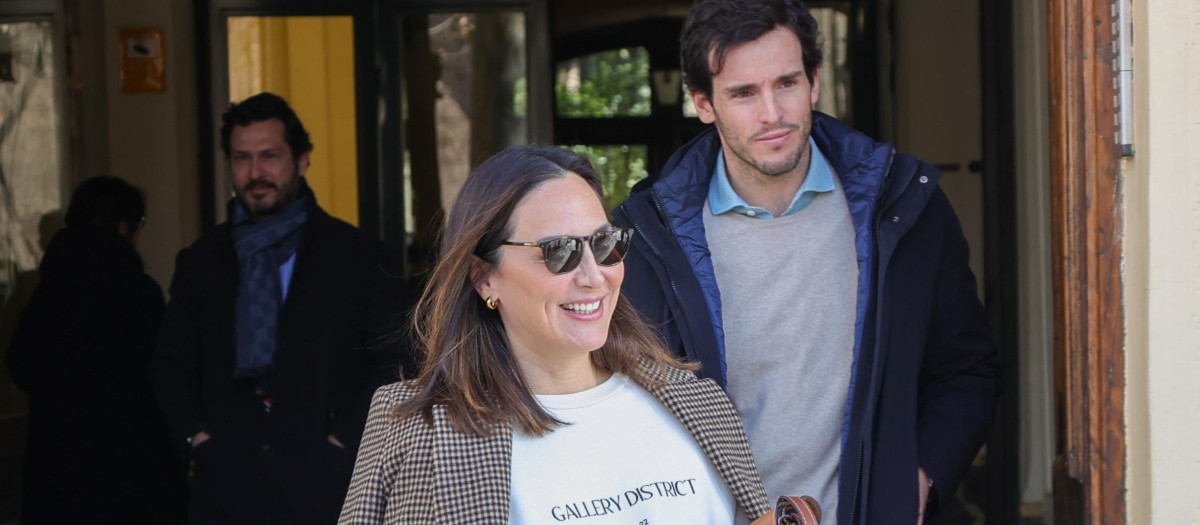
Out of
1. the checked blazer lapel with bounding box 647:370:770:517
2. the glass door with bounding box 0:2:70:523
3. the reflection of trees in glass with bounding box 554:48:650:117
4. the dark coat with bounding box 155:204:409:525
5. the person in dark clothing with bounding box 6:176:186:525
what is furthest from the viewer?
the reflection of trees in glass with bounding box 554:48:650:117

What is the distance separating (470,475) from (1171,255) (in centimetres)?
145

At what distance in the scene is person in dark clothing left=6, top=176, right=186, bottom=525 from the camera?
5.21 m

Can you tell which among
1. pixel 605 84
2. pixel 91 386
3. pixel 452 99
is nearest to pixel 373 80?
pixel 452 99

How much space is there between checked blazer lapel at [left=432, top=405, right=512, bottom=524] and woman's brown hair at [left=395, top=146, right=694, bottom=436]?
0.06 feet

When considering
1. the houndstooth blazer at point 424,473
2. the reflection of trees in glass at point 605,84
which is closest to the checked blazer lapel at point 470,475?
the houndstooth blazer at point 424,473

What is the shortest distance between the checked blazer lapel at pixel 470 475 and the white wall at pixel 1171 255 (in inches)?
52.0

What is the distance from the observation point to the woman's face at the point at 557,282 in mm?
2215

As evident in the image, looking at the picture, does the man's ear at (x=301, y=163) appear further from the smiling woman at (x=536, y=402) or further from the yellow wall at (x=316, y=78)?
the yellow wall at (x=316, y=78)

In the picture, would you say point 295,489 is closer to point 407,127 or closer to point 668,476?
point 668,476

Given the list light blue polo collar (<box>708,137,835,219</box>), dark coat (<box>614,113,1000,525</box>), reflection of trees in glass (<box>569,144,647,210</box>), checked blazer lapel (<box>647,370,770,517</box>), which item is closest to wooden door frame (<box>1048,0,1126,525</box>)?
dark coat (<box>614,113,1000,525</box>)

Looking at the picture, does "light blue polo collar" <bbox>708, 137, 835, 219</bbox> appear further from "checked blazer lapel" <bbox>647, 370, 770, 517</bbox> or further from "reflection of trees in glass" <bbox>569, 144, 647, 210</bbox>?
"reflection of trees in glass" <bbox>569, 144, 647, 210</bbox>

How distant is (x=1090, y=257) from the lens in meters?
2.93

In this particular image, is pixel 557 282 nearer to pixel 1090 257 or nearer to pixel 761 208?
pixel 761 208

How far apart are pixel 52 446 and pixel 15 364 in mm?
316
